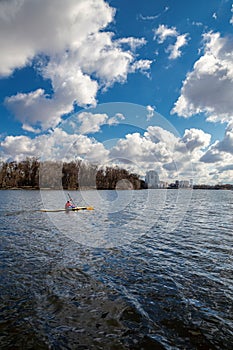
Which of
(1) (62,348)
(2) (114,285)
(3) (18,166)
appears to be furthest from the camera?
(3) (18,166)

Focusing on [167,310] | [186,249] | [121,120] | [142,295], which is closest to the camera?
[167,310]

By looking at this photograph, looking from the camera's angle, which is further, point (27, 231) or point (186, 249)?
point (27, 231)

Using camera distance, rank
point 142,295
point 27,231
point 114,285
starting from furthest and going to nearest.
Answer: point 27,231 → point 114,285 → point 142,295

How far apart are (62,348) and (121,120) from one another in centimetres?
1491

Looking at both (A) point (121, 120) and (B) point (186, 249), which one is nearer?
(B) point (186, 249)

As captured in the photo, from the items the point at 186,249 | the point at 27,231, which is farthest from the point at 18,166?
the point at 186,249

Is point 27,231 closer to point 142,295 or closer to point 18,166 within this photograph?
point 142,295

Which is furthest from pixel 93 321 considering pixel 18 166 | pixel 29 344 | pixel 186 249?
pixel 18 166

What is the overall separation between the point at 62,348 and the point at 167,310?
3.79 metres

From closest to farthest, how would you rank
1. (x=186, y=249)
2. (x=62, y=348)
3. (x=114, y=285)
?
1. (x=62, y=348)
2. (x=114, y=285)
3. (x=186, y=249)

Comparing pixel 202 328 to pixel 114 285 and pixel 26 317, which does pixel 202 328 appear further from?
pixel 26 317

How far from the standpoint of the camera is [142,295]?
9.09 metres

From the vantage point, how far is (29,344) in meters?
6.26

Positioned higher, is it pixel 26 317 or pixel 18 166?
pixel 18 166
